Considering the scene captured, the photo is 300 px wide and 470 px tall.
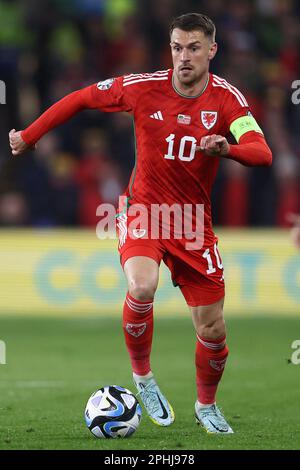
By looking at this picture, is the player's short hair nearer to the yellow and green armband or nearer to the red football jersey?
the red football jersey

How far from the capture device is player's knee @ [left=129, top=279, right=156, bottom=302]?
23.1 ft

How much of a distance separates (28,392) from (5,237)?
6.09 m

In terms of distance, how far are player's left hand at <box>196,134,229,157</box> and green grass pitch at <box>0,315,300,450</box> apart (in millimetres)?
1710

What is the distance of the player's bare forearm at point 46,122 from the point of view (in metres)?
7.32

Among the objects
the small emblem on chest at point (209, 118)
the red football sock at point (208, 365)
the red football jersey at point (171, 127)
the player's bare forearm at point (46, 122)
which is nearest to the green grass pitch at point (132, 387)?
the red football sock at point (208, 365)

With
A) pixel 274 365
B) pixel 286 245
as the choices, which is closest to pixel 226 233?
pixel 286 245

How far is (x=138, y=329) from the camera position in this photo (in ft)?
24.0

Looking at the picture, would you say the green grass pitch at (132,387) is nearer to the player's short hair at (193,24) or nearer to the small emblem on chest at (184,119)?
the small emblem on chest at (184,119)

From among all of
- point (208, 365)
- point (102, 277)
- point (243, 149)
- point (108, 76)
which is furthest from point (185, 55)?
point (108, 76)

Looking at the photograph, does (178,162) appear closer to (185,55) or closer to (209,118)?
(209,118)

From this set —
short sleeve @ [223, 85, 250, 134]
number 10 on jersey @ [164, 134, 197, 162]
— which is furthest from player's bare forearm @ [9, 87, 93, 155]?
short sleeve @ [223, 85, 250, 134]

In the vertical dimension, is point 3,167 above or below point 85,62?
below

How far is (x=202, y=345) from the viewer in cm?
746

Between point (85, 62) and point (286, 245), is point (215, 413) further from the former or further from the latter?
point (85, 62)
